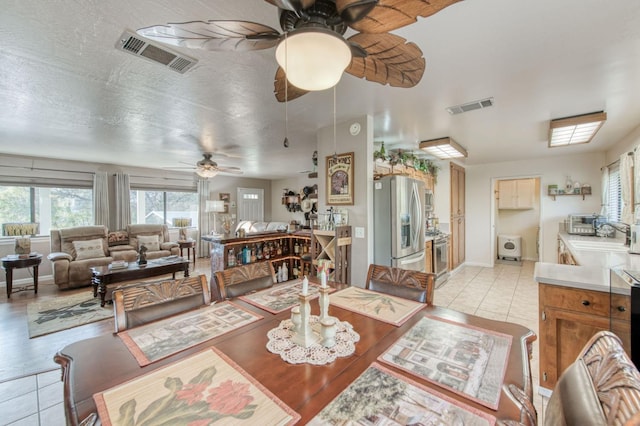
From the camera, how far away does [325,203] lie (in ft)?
10.9

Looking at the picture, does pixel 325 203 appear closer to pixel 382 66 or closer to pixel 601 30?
pixel 382 66

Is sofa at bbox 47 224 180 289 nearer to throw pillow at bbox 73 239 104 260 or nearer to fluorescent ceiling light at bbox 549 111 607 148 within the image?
throw pillow at bbox 73 239 104 260

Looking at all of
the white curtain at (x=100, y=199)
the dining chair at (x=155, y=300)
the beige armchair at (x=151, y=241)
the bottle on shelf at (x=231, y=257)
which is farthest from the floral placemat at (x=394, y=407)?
the white curtain at (x=100, y=199)

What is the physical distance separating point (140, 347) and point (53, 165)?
660 cm

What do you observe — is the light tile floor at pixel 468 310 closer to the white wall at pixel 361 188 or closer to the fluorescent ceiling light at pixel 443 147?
the white wall at pixel 361 188

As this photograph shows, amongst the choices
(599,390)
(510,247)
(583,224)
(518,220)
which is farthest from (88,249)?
(518,220)

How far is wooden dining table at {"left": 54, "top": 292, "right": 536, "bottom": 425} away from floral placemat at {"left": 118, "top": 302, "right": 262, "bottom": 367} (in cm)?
4

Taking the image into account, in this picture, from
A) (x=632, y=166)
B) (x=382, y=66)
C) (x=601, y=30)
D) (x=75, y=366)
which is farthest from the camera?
(x=632, y=166)

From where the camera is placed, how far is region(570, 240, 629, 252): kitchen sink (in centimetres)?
312

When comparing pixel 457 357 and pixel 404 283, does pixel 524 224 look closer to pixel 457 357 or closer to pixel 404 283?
pixel 404 283

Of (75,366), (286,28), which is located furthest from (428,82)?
(75,366)

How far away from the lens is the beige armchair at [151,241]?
5.75m

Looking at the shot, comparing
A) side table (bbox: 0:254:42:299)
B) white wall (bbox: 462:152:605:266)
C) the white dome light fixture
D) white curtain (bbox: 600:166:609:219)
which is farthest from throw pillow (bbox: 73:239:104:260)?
white curtain (bbox: 600:166:609:219)

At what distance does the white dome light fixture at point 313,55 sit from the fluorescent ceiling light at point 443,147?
3.21 meters
